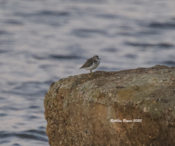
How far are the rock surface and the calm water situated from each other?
5.44 meters

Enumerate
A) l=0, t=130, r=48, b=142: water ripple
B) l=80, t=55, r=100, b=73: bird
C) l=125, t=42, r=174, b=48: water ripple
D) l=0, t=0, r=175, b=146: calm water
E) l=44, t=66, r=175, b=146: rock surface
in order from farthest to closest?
l=125, t=42, r=174, b=48: water ripple, l=0, t=0, r=175, b=146: calm water, l=0, t=130, r=48, b=142: water ripple, l=80, t=55, r=100, b=73: bird, l=44, t=66, r=175, b=146: rock surface

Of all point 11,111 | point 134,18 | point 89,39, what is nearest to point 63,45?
point 89,39

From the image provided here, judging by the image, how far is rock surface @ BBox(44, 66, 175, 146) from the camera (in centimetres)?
879

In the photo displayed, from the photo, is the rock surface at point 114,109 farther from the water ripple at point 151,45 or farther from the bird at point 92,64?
the water ripple at point 151,45

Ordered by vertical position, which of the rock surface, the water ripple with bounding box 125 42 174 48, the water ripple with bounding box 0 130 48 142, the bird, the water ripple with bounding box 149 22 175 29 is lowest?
the water ripple with bounding box 0 130 48 142

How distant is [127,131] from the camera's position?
356 inches

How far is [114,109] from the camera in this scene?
29.9 feet

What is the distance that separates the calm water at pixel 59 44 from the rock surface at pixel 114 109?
5436mm

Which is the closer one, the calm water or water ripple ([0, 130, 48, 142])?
water ripple ([0, 130, 48, 142])

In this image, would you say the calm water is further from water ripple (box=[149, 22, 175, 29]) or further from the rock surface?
the rock surface

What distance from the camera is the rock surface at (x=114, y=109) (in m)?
8.79

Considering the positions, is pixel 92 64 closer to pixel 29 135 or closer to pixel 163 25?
pixel 29 135

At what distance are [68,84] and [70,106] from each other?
400 mm

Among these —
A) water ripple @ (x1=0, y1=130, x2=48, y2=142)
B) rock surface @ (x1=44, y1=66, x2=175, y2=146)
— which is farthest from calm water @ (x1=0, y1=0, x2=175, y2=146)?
rock surface @ (x1=44, y1=66, x2=175, y2=146)
